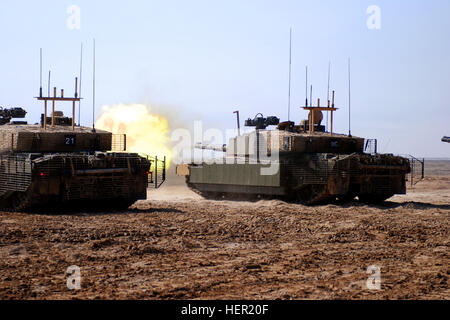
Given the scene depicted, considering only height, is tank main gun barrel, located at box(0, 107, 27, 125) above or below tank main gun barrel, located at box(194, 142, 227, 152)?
above

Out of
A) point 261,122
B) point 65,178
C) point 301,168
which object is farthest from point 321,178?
point 65,178

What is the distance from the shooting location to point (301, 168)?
69.6 feet

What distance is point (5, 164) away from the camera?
57.6 ft

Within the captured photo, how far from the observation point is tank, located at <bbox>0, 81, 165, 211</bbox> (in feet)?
55.5

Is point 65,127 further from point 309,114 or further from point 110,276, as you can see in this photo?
point 110,276

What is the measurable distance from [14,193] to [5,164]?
2.71ft

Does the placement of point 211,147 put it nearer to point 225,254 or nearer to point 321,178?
point 321,178

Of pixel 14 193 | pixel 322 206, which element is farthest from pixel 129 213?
pixel 322 206

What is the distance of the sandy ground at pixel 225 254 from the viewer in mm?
7949

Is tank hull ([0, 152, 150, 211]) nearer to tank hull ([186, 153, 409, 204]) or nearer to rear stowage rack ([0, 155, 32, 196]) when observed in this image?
rear stowage rack ([0, 155, 32, 196])

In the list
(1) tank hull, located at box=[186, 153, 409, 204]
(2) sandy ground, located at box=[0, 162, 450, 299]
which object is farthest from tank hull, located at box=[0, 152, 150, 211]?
(1) tank hull, located at box=[186, 153, 409, 204]

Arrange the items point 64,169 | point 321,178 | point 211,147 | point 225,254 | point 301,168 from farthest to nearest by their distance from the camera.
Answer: point 211,147
point 301,168
point 321,178
point 64,169
point 225,254

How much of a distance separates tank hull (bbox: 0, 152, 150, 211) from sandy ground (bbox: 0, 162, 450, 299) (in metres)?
0.61

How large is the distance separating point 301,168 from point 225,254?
35.2 feet
